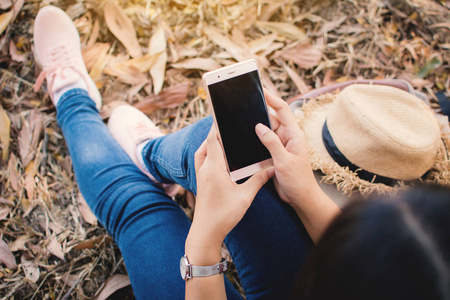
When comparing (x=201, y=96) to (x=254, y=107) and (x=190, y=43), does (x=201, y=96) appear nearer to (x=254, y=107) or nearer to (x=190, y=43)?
(x=190, y=43)

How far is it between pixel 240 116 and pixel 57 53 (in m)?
1.34

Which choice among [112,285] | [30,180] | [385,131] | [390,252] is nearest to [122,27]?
[30,180]

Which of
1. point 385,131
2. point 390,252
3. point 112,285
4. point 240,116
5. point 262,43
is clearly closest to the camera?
point 390,252

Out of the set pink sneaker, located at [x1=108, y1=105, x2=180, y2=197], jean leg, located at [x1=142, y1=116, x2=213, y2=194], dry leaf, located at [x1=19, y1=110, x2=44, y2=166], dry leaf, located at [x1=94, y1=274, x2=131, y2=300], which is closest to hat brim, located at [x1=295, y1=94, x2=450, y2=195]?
jean leg, located at [x1=142, y1=116, x2=213, y2=194]

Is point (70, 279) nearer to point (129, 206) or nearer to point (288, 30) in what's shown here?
point (129, 206)

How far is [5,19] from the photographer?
1548 millimetres

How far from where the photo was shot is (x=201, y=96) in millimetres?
1586

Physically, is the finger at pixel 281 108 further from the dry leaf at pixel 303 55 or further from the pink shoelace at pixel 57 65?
the pink shoelace at pixel 57 65

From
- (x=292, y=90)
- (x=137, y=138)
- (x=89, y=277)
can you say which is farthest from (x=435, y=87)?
(x=89, y=277)

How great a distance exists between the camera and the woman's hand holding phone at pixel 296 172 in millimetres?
770

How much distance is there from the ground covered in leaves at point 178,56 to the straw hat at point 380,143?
0.63 metres

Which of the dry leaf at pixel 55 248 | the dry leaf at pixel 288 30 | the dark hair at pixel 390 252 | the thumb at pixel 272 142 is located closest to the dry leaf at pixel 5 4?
the dry leaf at pixel 55 248

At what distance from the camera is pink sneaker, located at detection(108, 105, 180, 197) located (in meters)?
1.35

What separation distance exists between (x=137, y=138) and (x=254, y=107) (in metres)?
0.74
